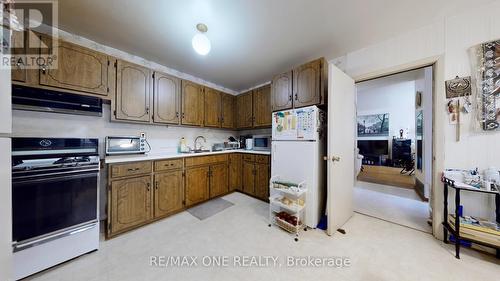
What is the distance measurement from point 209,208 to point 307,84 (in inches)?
95.5

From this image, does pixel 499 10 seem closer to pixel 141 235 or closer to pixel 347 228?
pixel 347 228

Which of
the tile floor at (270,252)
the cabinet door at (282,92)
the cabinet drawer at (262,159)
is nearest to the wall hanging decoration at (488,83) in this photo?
the tile floor at (270,252)

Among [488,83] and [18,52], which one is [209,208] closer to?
[18,52]

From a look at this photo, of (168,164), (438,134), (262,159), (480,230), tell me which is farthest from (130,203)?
(438,134)

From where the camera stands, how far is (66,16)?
169 cm

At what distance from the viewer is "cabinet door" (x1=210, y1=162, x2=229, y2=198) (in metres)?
2.95

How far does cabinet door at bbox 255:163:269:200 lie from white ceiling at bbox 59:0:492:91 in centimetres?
186

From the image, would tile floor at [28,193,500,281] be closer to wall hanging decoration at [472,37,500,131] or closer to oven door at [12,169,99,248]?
oven door at [12,169,99,248]

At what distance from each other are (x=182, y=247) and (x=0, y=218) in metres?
1.29

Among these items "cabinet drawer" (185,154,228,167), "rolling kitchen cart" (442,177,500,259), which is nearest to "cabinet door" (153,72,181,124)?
"cabinet drawer" (185,154,228,167)

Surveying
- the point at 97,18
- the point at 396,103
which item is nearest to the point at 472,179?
the point at 97,18

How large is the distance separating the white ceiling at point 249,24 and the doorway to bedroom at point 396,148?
113 centimetres

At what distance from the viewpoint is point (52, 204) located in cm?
140

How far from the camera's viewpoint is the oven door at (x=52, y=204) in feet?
4.12
